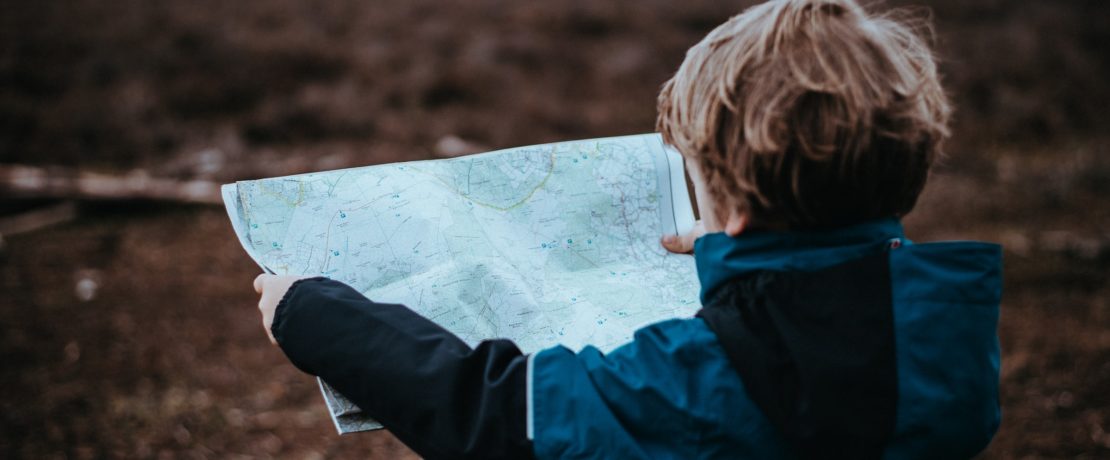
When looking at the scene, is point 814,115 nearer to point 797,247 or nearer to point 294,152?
point 797,247

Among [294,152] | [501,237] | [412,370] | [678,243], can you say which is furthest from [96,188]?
[412,370]

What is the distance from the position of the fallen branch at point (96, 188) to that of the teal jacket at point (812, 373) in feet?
20.4

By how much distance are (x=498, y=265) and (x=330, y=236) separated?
31 centimetres

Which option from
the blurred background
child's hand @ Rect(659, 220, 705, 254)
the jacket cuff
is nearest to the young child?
the jacket cuff

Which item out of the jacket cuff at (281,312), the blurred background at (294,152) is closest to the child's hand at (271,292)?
the jacket cuff at (281,312)

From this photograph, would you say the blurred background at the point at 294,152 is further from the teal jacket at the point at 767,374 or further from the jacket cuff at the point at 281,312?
the teal jacket at the point at 767,374

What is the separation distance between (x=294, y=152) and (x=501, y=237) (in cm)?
721

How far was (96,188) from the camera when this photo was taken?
257 inches

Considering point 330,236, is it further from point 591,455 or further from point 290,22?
point 290,22

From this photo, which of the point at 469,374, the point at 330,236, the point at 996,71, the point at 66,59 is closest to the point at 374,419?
the point at 469,374

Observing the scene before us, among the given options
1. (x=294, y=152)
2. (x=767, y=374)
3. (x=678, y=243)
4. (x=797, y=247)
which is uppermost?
(x=797, y=247)

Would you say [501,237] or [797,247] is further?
[501,237]

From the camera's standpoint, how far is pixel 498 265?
1540mm

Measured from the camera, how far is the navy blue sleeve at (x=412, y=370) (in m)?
1.16
